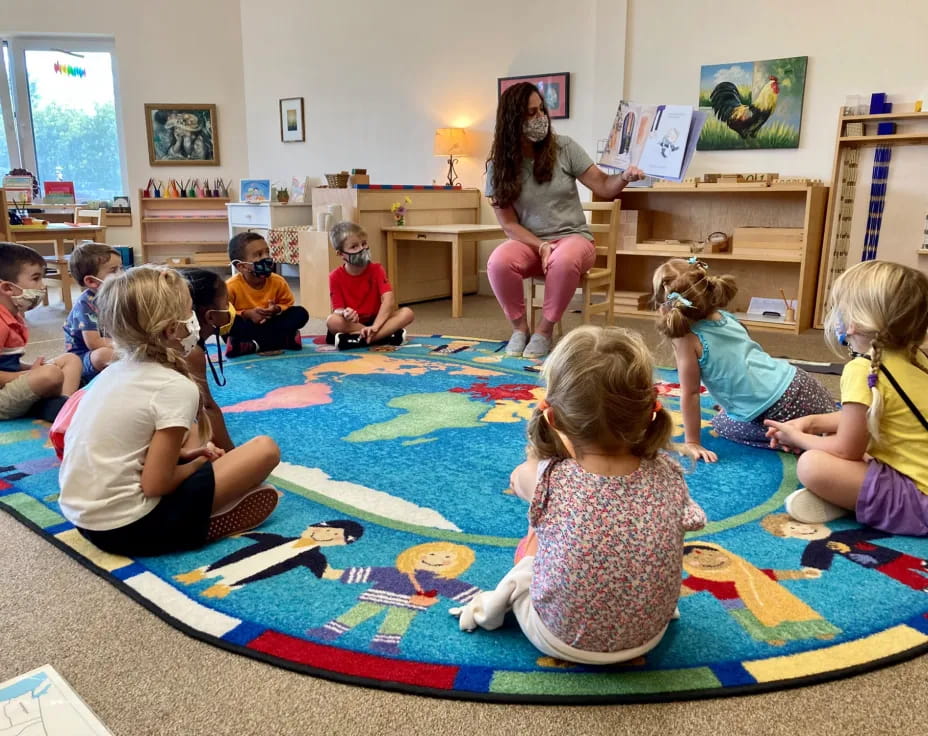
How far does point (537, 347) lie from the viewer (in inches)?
144

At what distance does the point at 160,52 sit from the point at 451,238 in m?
4.97

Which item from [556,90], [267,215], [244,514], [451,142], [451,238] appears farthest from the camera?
[267,215]

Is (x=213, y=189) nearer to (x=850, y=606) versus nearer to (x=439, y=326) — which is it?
(x=439, y=326)

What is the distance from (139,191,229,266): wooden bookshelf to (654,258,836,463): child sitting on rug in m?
6.62

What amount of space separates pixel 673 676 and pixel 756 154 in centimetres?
412

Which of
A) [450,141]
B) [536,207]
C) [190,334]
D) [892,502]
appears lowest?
[892,502]

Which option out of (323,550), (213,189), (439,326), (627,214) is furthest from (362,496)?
(213,189)

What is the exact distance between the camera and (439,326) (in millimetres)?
4516

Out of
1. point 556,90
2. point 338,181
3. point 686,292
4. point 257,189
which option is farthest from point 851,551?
point 257,189

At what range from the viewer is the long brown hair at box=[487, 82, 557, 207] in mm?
3650

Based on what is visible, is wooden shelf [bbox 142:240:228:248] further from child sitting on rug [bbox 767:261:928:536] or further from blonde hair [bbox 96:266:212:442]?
child sitting on rug [bbox 767:261:928:536]

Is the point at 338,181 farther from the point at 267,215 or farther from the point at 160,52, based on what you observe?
the point at 160,52

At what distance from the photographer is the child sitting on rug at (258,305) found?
141 inches

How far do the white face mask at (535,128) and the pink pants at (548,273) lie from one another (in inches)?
20.4
